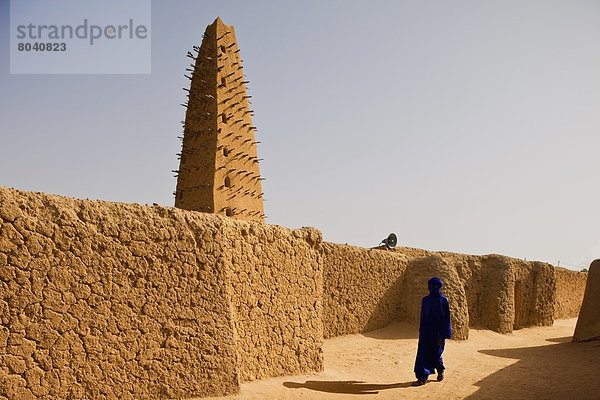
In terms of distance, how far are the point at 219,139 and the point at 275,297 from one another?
7.82m

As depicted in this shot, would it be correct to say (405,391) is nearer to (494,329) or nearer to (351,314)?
(351,314)

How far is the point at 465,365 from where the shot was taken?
30.6 feet

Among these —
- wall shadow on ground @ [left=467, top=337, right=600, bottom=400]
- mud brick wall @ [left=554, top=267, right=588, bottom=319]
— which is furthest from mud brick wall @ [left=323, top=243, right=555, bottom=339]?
mud brick wall @ [left=554, top=267, right=588, bottom=319]

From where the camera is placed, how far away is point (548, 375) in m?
8.06

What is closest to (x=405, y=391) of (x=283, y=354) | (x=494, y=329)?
(x=283, y=354)

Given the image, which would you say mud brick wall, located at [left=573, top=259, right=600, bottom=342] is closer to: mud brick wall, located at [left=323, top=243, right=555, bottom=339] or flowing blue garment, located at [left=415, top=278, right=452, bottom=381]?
mud brick wall, located at [left=323, top=243, right=555, bottom=339]

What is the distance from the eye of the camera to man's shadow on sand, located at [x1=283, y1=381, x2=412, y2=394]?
6.93m

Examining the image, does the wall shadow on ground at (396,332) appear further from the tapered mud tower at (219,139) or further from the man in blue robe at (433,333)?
the tapered mud tower at (219,139)

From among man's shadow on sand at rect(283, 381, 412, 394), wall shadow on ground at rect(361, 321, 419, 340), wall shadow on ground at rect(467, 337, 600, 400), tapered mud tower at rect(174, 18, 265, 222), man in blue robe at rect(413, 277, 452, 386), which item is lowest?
wall shadow on ground at rect(467, 337, 600, 400)

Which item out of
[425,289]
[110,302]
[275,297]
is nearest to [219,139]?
[425,289]

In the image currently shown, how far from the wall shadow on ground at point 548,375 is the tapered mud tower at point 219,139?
24.0ft

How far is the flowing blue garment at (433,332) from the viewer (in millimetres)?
7758

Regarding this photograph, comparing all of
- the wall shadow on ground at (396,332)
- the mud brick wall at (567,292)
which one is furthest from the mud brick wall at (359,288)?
the mud brick wall at (567,292)

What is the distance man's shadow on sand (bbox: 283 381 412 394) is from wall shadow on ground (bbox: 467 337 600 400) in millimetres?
1195
